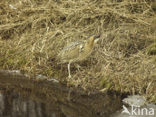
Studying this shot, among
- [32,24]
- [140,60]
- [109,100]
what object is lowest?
[109,100]

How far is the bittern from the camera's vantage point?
250 inches

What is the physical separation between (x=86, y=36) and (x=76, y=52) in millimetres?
941

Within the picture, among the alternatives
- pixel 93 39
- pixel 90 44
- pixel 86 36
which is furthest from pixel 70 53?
pixel 86 36

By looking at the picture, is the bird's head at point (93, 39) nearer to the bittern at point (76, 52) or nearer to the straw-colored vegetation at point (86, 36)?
the bittern at point (76, 52)

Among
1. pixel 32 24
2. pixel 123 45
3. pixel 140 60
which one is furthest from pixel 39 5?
pixel 140 60

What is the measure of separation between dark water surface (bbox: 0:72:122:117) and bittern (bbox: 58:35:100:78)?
0.51 m

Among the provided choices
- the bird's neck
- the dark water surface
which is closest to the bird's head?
the bird's neck

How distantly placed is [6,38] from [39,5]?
3.59ft

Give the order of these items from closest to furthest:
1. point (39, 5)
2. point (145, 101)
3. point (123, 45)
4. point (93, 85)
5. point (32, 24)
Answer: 1. point (145, 101)
2. point (93, 85)
3. point (123, 45)
4. point (32, 24)
5. point (39, 5)

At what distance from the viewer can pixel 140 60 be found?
6285mm

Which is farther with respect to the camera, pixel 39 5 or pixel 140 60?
pixel 39 5

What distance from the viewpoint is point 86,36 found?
7.22m

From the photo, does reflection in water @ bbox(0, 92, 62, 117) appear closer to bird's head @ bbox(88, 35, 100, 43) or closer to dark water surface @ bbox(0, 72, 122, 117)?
dark water surface @ bbox(0, 72, 122, 117)

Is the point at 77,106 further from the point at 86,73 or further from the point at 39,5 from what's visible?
the point at 39,5
